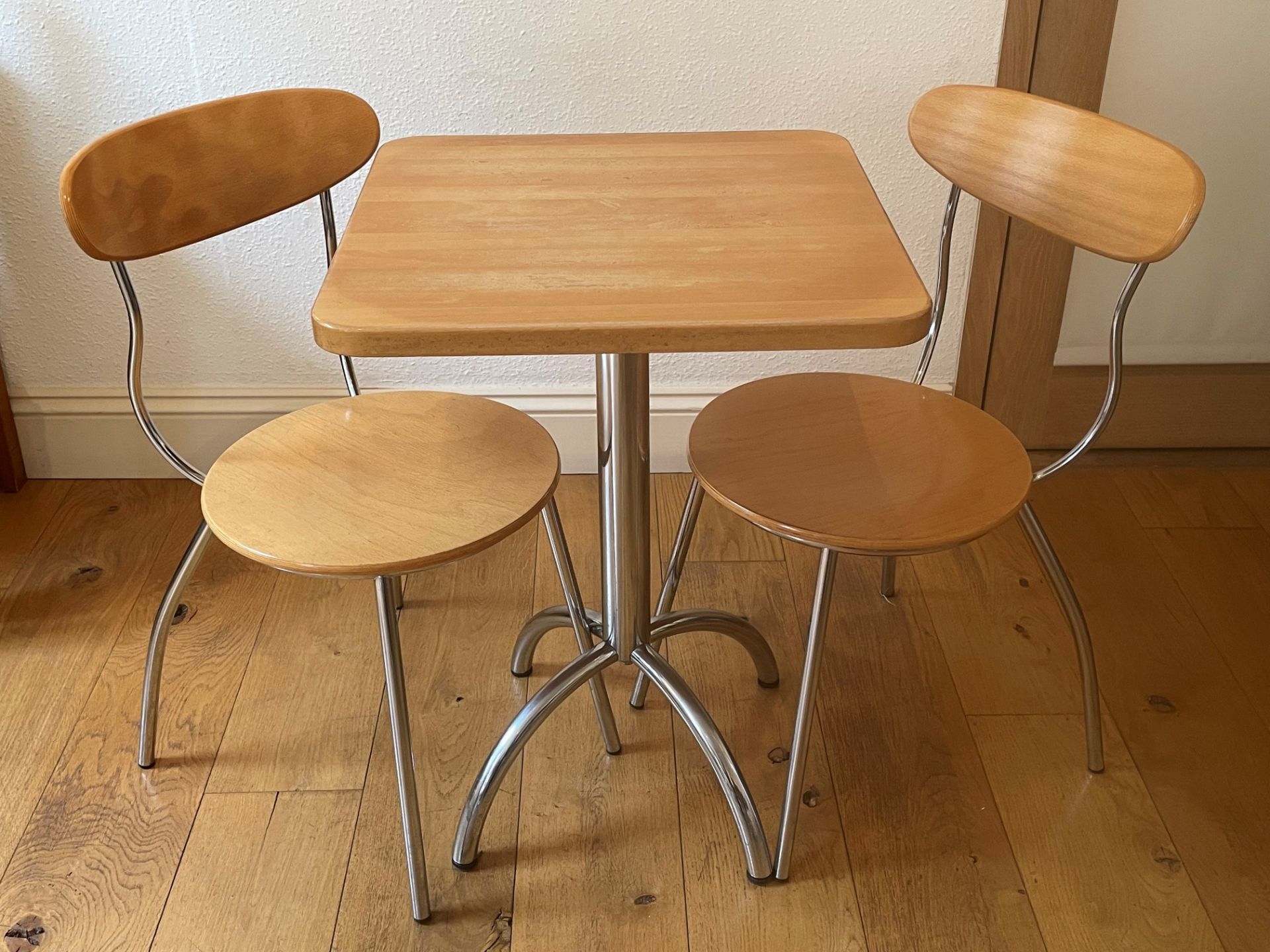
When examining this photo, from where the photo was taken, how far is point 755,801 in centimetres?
146

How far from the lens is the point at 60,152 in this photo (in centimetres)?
184

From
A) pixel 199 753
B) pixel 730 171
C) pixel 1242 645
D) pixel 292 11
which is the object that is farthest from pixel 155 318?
pixel 1242 645

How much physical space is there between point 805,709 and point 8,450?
4.90 ft

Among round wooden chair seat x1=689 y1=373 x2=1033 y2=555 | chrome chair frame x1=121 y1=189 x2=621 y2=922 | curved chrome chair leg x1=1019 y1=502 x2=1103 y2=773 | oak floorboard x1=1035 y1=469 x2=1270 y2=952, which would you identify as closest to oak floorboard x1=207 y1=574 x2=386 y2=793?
chrome chair frame x1=121 y1=189 x2=621 y2=922

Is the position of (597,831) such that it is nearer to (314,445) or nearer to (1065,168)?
(314,445)

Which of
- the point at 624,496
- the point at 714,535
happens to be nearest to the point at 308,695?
the point at 624,496

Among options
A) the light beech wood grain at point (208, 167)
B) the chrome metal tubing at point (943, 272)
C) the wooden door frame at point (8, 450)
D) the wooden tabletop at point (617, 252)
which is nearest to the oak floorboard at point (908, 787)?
the chrome metal tubing at point (943, 272)

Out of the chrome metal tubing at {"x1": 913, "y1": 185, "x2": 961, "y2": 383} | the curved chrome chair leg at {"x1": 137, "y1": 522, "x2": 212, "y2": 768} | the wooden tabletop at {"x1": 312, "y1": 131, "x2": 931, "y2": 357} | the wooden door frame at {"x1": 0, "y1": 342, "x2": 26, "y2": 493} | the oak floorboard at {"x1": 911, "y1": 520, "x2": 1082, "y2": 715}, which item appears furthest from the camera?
the wooden door frame at {"x1": 0, "y1": 342, "x2": 26, "y2": 493}

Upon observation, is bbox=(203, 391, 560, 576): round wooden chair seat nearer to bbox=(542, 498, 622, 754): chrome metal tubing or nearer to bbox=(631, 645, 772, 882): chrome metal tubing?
bbox=(542, 498, 622, 754): chrome metal tubing

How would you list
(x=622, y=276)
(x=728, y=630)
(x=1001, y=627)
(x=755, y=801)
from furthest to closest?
(x=1001, y=627) → (x=728, y=630) → (x=755, y=801) → (x=622, y=276)

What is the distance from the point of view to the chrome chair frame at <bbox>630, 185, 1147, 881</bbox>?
1219 millimetres

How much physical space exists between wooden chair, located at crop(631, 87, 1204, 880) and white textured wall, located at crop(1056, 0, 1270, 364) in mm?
526

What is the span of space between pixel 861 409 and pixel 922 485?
187 mm

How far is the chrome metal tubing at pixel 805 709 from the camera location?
1205 millimetres
